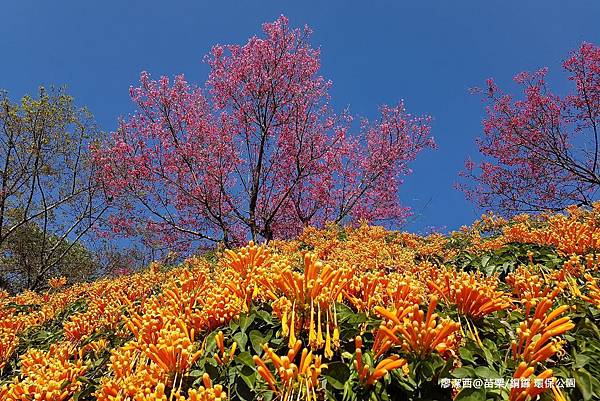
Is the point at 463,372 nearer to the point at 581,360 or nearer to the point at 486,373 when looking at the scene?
the point at 486,373

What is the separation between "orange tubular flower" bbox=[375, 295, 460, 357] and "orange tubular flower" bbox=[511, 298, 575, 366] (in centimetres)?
19

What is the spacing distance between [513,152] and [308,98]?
6.20 meters

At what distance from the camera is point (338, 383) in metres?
1.18

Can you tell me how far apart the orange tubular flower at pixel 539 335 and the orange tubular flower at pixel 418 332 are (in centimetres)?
19

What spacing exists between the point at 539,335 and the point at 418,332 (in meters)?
0.35

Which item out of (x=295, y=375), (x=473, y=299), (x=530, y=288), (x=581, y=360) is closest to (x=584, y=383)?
(x=581, y=360)

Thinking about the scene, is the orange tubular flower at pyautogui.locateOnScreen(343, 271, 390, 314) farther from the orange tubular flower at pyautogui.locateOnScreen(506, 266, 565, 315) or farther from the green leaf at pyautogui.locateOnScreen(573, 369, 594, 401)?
the green leaf at pyautogui.locateOnScreen(573, 369, 594, 401)

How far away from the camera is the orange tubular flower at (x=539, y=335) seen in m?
1.12

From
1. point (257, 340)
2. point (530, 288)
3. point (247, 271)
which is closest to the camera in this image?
point (257, 340)

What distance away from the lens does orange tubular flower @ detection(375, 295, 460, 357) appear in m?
1.15

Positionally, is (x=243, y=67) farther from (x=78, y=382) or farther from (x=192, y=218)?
(x=78, y=382)

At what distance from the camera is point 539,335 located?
1.18 m

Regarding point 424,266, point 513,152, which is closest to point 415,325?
point 424,266

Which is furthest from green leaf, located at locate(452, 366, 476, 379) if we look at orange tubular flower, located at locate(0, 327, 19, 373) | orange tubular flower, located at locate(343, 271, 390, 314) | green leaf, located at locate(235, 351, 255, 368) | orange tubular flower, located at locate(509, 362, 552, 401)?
orange tubular flower, located at locate(0, 327, 19, 373)
